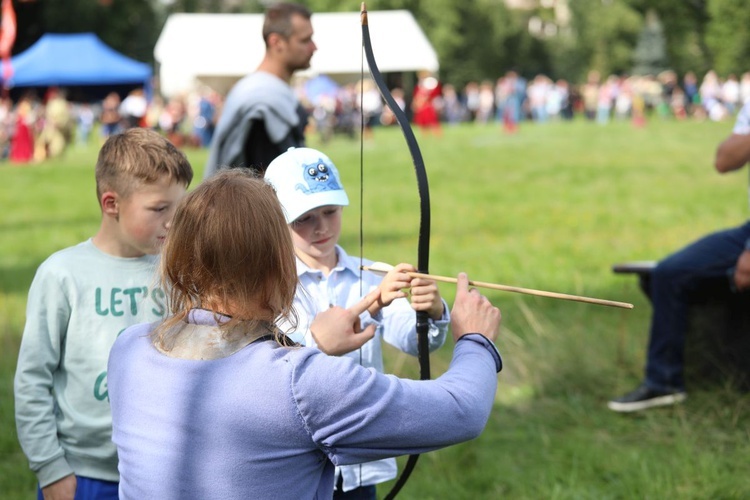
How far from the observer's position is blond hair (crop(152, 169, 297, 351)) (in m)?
1.76

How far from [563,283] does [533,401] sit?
9.24 feet

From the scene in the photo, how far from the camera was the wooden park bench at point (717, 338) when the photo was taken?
200 inches

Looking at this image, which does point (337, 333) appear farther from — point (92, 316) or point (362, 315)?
point (92, 316)

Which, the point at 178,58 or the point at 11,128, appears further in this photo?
the point at 178,58

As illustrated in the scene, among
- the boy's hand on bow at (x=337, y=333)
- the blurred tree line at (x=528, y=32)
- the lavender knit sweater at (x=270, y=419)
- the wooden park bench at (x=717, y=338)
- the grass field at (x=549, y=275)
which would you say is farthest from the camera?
the blurred tree line at (x=528, y=32)

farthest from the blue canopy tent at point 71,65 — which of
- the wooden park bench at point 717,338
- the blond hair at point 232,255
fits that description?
the blond hair at point 232,255

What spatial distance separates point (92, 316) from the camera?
8.98 ft

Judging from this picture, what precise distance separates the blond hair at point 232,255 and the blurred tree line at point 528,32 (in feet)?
167

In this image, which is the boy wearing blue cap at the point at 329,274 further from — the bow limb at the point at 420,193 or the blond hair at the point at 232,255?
the blond hair at the point at 232,255

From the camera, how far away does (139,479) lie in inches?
73.1

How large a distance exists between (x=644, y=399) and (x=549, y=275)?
334 cm

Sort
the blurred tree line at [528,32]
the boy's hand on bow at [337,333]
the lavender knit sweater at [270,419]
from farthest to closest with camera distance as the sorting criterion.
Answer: the blurred tree line at [528,32] < the boy's hand on bow at [337,333] < the lavender knit sweater at [270,419]

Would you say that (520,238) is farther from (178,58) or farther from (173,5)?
(173,5)

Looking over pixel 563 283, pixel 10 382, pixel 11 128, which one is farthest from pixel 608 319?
pixel 11 128
